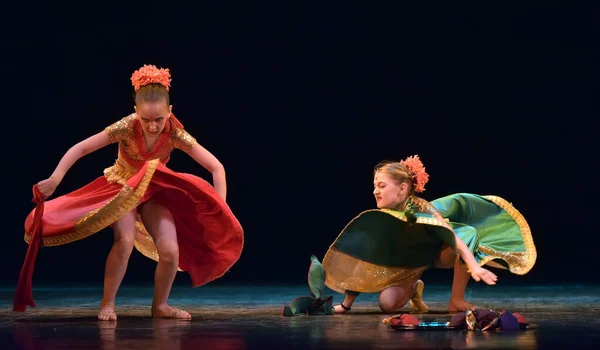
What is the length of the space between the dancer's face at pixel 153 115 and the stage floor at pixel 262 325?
2.19 ft

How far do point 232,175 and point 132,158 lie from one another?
2.01m

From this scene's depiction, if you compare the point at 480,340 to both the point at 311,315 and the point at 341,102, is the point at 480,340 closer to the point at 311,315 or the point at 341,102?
the point at 311,315

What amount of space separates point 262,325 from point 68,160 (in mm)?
1002

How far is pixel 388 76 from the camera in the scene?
5.41 m

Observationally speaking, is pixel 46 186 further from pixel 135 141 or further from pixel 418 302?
pixel 418 302

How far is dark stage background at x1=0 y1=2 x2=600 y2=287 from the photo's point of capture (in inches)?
208

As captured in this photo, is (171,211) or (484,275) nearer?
(484,275)

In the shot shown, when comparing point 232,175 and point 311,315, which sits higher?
point 232,175

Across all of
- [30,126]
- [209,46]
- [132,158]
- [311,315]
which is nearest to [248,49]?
[209,46]

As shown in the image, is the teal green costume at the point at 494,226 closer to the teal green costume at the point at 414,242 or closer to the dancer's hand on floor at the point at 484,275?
the teal green costume at the point at 414,242

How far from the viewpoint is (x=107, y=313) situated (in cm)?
312

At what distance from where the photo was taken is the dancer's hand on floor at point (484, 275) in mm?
2982

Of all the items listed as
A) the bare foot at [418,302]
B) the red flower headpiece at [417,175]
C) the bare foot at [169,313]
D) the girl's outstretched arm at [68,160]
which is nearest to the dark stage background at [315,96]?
the red flower headpiece at [417,175]

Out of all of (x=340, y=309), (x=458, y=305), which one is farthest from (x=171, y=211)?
(x=458, y=305)
